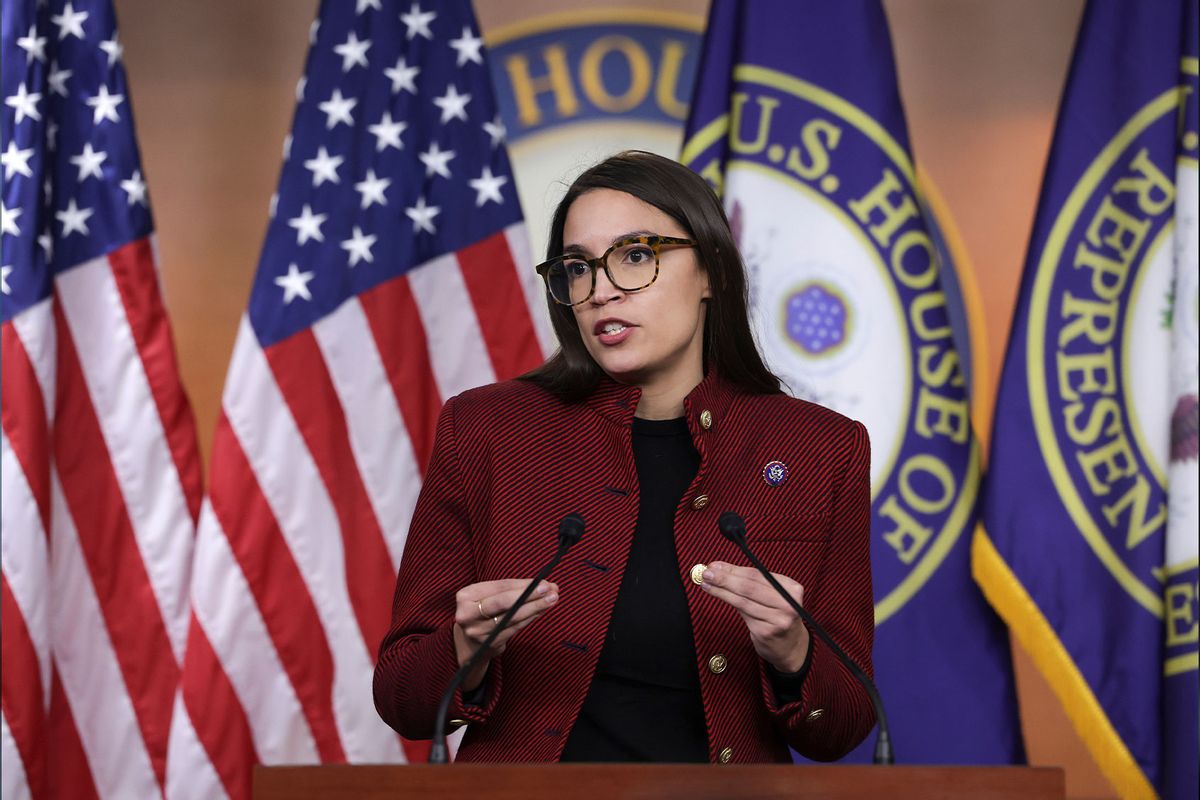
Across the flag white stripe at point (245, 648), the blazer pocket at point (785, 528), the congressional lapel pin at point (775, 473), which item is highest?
the congressional lapel pin at point (775, 473)

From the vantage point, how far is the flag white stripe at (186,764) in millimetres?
3152

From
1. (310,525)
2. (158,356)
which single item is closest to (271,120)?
(158,356)

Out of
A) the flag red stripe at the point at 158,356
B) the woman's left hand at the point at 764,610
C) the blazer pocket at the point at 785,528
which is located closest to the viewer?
the woman's left hand at the point at 764,610

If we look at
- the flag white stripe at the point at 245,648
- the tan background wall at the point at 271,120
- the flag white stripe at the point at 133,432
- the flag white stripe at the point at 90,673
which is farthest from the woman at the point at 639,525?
the tan background wall at the point at 271,120

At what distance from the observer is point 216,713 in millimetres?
3168

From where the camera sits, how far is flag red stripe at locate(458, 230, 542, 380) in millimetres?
3381

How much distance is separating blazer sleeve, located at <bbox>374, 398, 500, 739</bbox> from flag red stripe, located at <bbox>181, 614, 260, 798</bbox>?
145cm

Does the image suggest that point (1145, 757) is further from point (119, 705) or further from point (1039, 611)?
point (119, 705)

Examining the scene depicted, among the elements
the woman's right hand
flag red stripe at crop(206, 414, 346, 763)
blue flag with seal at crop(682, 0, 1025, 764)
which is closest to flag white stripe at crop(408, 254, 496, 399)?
flag red stripe at crop(206, 414, 346, 763)

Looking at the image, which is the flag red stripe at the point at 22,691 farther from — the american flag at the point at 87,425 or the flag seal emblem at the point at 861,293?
the flag seal emblem at the point at 861,293

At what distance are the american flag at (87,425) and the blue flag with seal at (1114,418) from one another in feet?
6.49

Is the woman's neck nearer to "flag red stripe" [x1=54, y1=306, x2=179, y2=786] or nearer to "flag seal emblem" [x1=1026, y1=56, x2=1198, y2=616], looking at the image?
"flag seal emblem" [x1=1026, y1=56, x2=1198, y2=616]

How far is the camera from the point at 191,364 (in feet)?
12.5

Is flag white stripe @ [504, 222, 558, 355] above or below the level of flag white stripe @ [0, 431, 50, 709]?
above
